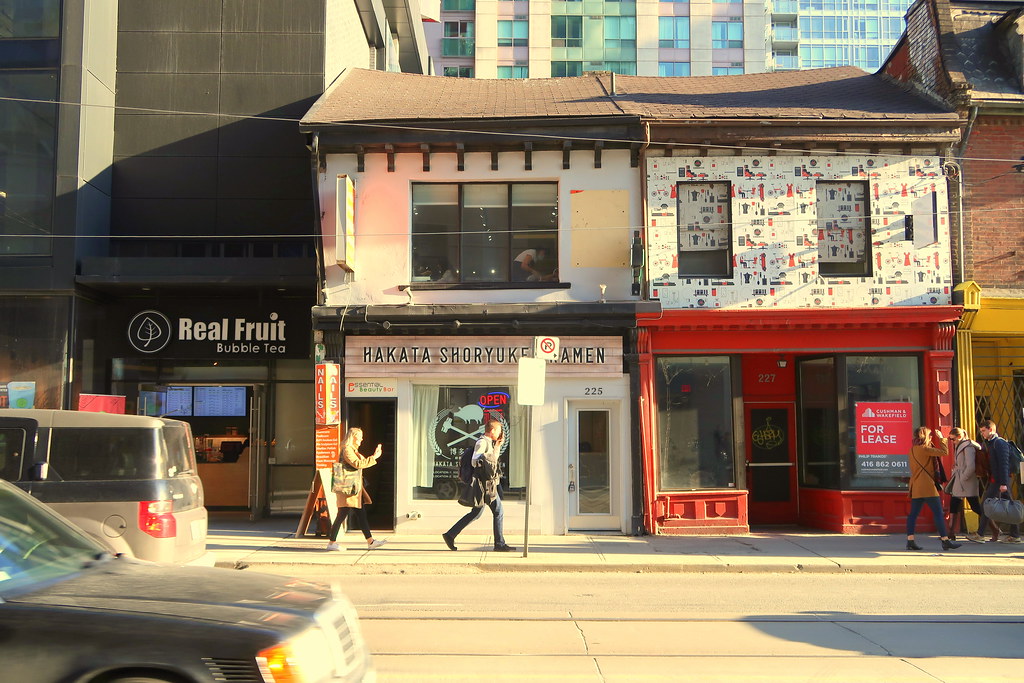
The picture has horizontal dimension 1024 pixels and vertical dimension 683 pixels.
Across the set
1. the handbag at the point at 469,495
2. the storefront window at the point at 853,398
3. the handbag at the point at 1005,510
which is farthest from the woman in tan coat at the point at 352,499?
the handbag at the point at 1005,510


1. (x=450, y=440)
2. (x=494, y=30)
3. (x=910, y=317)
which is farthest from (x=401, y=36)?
(x=494, y=30)

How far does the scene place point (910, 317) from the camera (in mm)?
14625

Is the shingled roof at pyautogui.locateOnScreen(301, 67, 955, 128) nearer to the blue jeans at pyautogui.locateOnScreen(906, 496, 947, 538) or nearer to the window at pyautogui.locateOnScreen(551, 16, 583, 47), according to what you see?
the blue jeans at pyautogui.locateOnScreen(906, 496, 947, 538)

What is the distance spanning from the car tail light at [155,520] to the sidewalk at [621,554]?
323 centimetres

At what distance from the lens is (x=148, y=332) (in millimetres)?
16234

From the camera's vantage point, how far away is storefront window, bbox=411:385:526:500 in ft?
49.4

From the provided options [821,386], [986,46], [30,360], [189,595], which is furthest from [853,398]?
[30,360]

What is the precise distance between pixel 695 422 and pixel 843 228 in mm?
4301

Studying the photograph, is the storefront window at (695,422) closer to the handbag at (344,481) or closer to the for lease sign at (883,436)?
the for lease sign at (883,436)

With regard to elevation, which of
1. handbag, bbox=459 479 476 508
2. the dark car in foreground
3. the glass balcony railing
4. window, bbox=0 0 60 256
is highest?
the glass balcony railing

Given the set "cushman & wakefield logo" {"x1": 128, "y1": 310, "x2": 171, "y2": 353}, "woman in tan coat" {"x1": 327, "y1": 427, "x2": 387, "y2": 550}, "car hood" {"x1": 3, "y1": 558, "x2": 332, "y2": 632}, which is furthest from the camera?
"cushman & wakefield logo" {"x1": 128, "y1": 310, "x2": 171, "y2": 353}

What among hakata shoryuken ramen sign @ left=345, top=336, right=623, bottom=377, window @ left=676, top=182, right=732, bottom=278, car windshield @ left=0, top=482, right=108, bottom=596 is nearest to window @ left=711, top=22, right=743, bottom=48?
window @ left=676, top=182, right=732, bottom=278

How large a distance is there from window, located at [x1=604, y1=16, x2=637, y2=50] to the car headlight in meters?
56.7

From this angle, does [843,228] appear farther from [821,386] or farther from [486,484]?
[486,484]
